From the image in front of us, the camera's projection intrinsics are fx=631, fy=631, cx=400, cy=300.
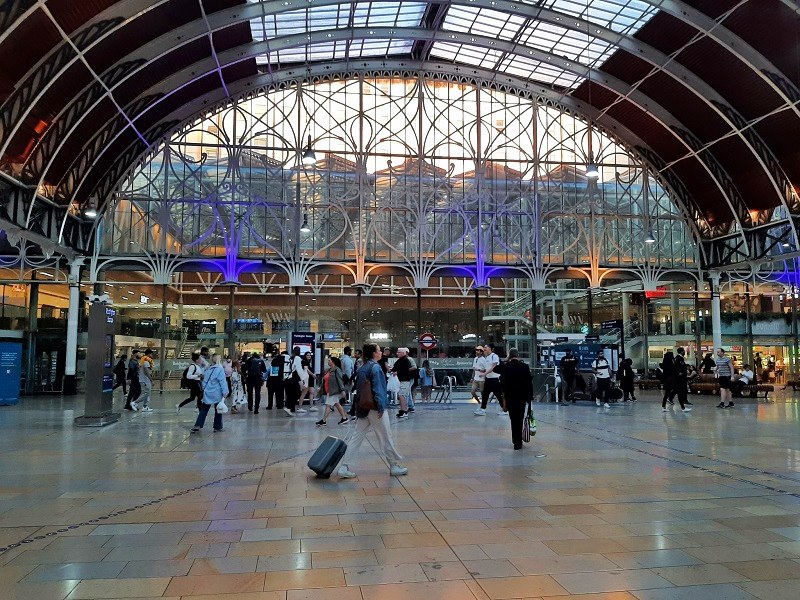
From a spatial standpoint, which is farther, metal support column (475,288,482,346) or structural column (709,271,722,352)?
structural column (709,271,722,352)

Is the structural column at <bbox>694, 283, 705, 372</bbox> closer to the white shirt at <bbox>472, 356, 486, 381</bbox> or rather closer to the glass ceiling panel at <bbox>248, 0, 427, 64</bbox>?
the white shirt at <bbox>472, 356, 486, 381</bbox>

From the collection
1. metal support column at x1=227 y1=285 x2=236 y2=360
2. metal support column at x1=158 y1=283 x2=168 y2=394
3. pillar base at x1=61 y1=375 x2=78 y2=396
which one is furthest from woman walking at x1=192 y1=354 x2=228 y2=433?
metal support column at x1=158 y1=283 x2=168 y2=394

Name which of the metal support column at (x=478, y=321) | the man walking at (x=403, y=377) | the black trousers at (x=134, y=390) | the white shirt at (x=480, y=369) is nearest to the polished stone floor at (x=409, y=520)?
the man walking at (x=403, y=377)

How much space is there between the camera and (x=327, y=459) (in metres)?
8.29

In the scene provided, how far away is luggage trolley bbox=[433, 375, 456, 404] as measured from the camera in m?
22.1

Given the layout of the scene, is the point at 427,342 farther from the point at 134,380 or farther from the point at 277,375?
the point at 134,380

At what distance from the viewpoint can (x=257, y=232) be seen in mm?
26453

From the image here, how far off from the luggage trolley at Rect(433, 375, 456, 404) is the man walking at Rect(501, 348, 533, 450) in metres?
10.8

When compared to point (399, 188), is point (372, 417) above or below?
below

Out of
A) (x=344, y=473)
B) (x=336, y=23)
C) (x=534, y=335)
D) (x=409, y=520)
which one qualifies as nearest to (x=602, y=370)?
(x=534, y=335)

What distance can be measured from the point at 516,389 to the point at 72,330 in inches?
820

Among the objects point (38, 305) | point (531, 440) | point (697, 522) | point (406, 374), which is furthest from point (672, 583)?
point (38, 305)

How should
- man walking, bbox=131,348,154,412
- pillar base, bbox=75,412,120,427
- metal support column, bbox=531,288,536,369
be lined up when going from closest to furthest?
pillar base, bbox=75,412,120,427 → man walking, bbox=131,348,154,412 → metal support column, bbox=531,288,536,369

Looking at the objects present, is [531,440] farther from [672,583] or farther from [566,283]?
[566,283]
